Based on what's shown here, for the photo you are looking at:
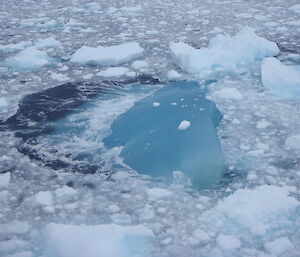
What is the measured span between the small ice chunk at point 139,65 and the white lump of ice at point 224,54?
0.76 feet

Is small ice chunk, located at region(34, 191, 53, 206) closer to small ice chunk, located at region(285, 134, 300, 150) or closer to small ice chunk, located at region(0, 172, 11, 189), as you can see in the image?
small ice chunk, located at region(0, 172, 11, 189)

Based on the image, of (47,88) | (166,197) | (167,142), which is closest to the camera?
(166,197)

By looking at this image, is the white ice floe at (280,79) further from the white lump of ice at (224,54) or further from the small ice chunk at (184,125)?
the small ice chunk at (184,125)

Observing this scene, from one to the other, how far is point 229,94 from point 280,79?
1.38 feet

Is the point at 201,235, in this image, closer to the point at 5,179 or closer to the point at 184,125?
the point at 184,125

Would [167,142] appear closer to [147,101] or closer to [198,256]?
[147,101]

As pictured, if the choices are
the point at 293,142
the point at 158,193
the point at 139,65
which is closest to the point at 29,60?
the point at 139,65

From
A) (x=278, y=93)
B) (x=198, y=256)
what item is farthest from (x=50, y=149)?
(x=278, y=93)

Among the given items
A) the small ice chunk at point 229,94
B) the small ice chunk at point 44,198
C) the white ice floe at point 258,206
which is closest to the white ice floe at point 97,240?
the small ice chunk at point 44,198

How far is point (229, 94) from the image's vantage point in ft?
7.93

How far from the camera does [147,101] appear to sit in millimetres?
2369

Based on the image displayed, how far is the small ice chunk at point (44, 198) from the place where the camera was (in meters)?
1.62

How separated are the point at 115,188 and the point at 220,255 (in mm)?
577

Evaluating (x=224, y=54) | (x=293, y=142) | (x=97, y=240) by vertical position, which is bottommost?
(x=97, y=240)
